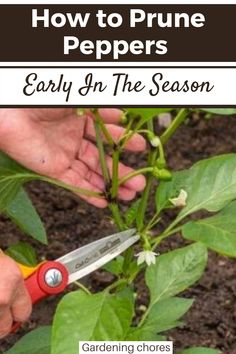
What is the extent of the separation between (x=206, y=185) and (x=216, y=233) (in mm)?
104

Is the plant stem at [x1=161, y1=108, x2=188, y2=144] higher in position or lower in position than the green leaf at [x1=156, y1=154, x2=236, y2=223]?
higher

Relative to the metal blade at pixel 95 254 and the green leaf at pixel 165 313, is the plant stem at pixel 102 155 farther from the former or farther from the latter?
the green leaf at pixel 165 313

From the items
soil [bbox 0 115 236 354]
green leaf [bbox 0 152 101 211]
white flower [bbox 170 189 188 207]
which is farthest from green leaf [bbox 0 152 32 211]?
soil [bbox 0 115 236 354]

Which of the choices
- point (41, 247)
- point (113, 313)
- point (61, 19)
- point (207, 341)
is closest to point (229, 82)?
point (61, 19)

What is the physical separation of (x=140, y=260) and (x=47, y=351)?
0.26 meters

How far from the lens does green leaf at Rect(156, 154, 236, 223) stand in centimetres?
128

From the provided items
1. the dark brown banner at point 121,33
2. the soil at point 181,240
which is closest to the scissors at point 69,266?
the dark brown banner at point 121,33

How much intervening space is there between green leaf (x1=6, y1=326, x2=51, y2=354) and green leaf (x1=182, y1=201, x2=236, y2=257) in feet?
1.08

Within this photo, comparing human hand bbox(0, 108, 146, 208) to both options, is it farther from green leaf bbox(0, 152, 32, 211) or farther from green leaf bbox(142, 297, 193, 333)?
green leaf bbox(142, 297, 193, 333)

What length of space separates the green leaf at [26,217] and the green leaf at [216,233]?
26 cm

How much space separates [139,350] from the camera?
4.11 ft

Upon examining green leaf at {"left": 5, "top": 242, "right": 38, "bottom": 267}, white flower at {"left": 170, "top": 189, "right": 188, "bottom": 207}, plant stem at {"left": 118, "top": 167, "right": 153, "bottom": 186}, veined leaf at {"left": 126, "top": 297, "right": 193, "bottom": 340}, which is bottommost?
veined leaf at {"left": 126, "top": 297, "right": 193, "bottom": 340}

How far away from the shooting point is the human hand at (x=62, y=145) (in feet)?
4.32

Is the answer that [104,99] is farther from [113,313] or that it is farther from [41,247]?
[41,247]
